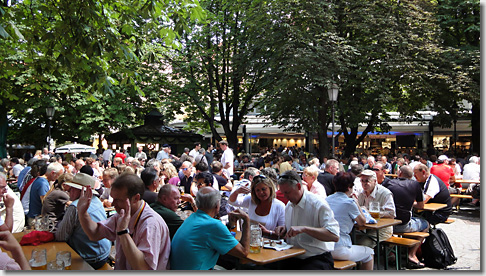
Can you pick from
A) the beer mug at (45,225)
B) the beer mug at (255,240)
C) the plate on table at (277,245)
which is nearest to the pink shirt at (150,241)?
the beer mug at (255,240)

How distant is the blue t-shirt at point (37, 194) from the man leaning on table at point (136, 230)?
122 inches

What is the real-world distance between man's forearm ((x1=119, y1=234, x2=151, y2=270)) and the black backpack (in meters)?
4.53

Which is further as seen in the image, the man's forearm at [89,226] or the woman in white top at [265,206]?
the woman in white top at [265,206]

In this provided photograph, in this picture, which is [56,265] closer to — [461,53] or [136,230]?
[136,230]

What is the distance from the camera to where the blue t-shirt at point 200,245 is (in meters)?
3.03

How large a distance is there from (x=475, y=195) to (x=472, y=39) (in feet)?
30.3

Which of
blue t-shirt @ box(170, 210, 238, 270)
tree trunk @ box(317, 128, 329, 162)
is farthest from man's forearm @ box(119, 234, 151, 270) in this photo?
tree trunk @ box(317, 128, 329, 162)

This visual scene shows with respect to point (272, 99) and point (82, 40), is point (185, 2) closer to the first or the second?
point (82, 40)

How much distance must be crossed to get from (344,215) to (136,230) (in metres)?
2.35

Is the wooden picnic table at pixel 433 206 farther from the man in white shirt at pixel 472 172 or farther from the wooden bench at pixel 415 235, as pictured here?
the man in white shirt at pixel 472 172

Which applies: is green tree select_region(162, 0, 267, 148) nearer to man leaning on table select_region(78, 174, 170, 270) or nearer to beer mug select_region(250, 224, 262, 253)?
beer mug select_region(250, 224, 262, 253)

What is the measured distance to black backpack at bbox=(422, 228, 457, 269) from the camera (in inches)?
223

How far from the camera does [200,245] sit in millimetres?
3035

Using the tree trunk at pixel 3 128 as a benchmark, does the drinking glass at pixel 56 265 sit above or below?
below
